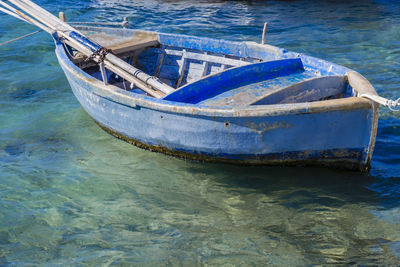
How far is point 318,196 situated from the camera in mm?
5289

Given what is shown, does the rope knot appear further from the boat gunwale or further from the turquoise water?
the turquoise water

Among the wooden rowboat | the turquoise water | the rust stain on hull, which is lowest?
the turquoise water

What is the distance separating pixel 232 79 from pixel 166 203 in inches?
80.1

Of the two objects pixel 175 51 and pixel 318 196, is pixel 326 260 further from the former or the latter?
pixel 175 51

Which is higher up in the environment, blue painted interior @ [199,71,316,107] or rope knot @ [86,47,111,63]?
rope knot @ [86,47,111,63]

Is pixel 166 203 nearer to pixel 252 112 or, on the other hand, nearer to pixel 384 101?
pixel 252 112

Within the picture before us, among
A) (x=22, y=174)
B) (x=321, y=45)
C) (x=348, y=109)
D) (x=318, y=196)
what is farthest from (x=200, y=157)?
(x=321, y=45)

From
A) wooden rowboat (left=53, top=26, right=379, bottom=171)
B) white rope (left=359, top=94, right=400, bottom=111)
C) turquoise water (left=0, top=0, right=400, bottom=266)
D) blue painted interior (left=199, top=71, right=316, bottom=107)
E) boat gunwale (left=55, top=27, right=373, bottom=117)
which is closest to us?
turquoise water (left=0, top=0, right=400, bottom=266)

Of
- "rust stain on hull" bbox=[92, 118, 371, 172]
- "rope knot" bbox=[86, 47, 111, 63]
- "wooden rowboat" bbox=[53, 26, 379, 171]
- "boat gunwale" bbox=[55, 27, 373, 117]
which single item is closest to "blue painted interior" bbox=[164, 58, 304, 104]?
"wooden rowboat" bbox=[53, 26, 379, 171]

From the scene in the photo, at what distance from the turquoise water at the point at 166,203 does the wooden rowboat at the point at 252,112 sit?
31 cm

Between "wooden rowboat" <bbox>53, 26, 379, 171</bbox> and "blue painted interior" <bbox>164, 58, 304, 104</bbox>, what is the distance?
1cm

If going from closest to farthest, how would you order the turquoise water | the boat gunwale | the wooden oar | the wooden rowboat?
the turquoise water < the boat gunwale < the wooden rowboat < the wooden oar

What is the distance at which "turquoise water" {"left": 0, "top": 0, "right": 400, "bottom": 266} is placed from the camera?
4.34 meters

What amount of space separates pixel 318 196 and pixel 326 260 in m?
1.22
